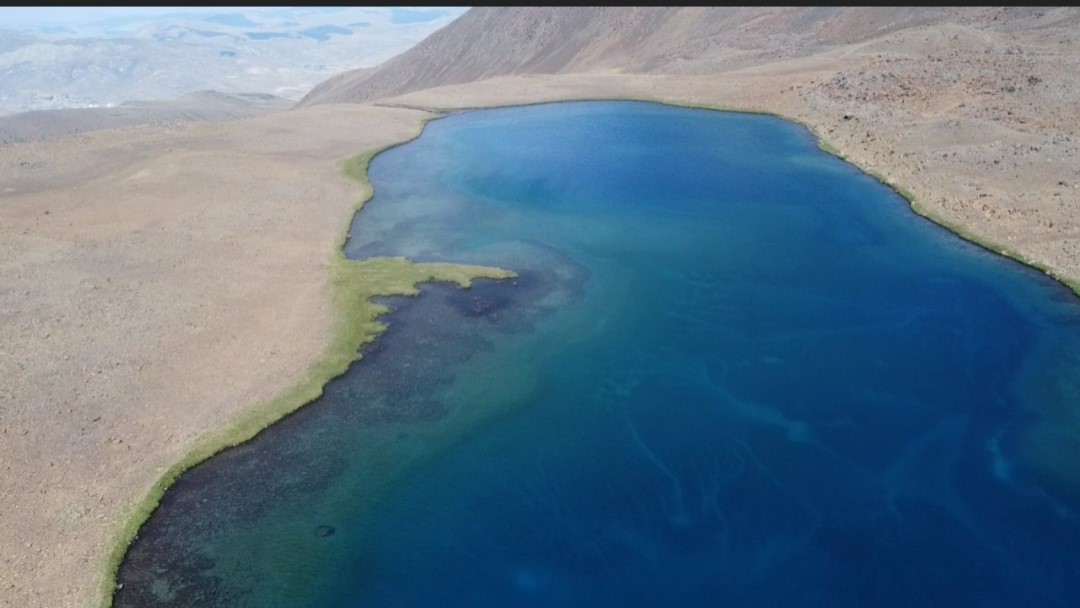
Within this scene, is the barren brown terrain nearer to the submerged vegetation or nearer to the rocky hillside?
the submerged vegetation

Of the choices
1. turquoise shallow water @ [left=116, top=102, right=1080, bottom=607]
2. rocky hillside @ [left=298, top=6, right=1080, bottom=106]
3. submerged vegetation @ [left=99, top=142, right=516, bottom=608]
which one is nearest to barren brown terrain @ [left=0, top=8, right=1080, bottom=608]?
submerged vegetation @ [left=99, top=142, right=516, bottom=608]

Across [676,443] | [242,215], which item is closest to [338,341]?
[676,443]

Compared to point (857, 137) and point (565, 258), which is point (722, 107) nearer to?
point (857, 137)

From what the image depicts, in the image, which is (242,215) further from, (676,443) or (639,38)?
(639,38)

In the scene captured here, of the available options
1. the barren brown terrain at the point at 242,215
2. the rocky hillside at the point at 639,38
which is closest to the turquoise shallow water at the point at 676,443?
the barren brown terrain at the point at 242,215

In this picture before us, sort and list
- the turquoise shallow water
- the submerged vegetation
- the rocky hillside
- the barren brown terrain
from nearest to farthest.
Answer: the turquoise shallow water < the submerged vegetation < the barren brown terrain < the rocky hillside

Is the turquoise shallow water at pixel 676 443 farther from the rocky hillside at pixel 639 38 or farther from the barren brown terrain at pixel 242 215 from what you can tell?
the rocky hillside at pixel 639 38
